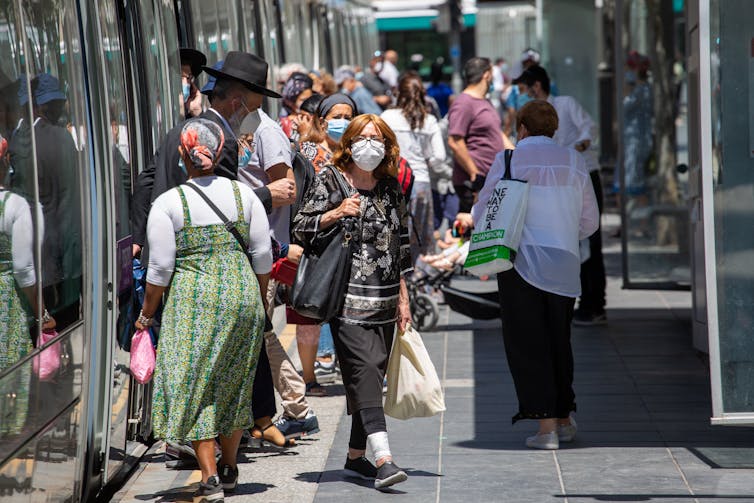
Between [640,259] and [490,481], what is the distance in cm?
534

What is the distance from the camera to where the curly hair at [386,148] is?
5.89 meters

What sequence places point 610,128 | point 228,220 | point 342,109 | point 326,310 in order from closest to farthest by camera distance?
point 228,220
point 326,310
point 342,109
point 610,128

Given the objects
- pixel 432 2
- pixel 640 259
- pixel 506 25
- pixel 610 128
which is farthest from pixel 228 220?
pixel 432 2

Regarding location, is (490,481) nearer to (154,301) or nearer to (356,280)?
(356,280)

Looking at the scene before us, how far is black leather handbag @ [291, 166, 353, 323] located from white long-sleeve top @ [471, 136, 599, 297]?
102 cm

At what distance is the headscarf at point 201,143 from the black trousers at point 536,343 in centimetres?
174

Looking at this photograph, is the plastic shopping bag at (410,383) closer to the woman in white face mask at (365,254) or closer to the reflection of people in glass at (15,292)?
the woman in white face mask at (365,254)

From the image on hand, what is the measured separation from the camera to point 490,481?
597 cm

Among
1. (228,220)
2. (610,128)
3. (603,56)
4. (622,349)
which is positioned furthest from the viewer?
(603,56)

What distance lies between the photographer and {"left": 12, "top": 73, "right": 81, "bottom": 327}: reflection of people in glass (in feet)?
15.3

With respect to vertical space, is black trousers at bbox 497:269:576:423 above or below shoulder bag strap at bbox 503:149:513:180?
below

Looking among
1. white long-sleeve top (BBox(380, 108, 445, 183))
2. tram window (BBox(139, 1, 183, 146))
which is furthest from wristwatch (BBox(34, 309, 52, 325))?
white long-sleeve top (BBox(380, 108, 445, 183))

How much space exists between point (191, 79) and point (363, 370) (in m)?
2.46

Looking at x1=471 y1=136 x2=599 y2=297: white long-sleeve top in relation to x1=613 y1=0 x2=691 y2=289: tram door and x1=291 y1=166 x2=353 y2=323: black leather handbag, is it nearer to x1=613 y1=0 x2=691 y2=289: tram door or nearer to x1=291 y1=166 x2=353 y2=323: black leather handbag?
x1=291 y1=166 x2=353 y2=323: black leather handbag
